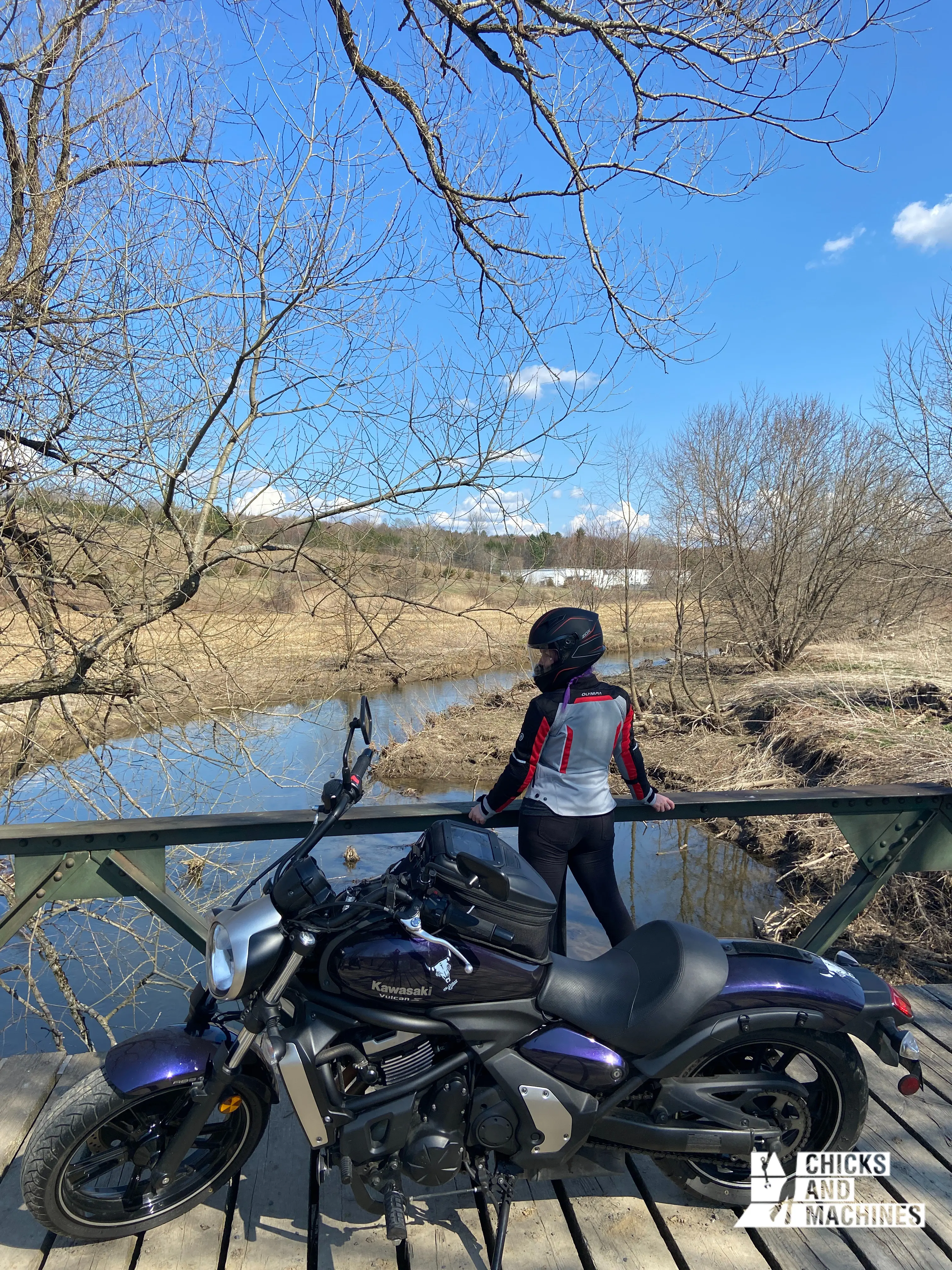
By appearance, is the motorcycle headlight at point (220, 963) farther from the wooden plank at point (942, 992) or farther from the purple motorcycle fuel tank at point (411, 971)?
the wooden plank at point (942, 992)

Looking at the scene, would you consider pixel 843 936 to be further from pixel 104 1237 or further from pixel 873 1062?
pixel 104 1237

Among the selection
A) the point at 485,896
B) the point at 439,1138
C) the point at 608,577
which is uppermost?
the point at 608,577

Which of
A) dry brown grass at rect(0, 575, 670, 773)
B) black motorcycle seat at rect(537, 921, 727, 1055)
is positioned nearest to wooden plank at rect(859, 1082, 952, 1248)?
black motorcycle seat at rect(537, 921, 727, 1055)

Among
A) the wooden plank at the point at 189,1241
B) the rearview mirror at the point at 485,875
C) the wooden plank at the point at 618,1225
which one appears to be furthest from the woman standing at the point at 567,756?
the wooden plank at the point at 189,1241

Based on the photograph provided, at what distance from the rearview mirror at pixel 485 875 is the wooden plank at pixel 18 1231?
3.71 ft

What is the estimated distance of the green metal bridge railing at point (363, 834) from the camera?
2.40m

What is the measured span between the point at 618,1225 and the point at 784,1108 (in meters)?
0.52

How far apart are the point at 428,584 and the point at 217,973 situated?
3397 millimetres

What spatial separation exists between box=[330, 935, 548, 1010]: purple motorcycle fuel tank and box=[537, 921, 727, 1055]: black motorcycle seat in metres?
0.18

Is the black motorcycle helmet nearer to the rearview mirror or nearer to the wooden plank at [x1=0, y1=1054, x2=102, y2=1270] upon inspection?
the rearview mirror

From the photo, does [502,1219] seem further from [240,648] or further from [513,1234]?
[240,648]

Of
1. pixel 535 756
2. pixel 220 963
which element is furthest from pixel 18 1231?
pixel 535 756

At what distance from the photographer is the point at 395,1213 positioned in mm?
1803

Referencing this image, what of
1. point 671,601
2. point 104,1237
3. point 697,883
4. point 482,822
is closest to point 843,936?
point 697,883
